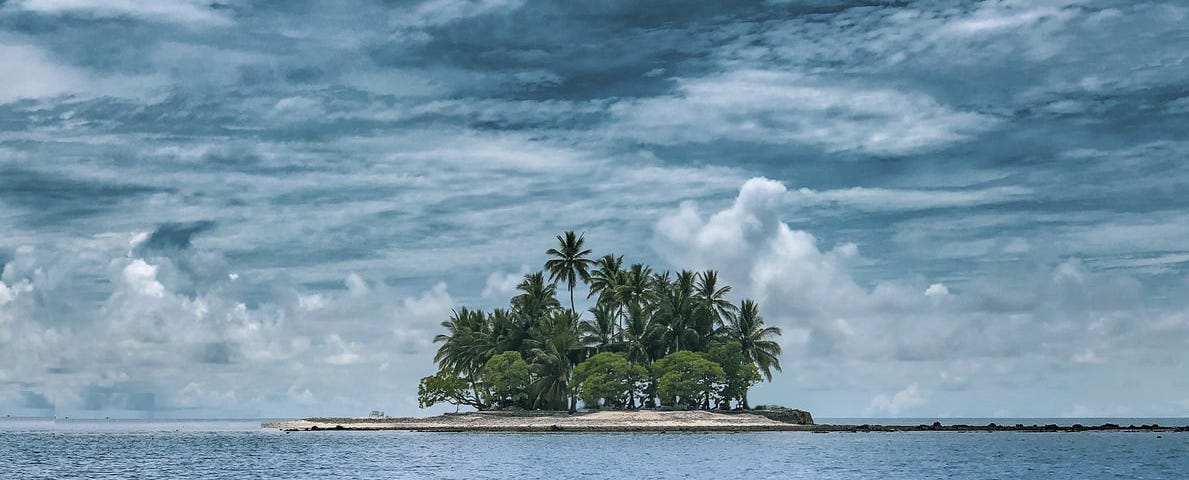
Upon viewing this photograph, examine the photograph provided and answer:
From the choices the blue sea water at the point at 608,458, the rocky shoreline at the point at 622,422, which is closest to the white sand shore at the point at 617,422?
the rocky shoreline at the point at 622,422

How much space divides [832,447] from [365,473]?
44023mm

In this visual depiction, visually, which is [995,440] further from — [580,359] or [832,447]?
[580,359]

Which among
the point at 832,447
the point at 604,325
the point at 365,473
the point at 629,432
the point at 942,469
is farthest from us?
the point at 604,325

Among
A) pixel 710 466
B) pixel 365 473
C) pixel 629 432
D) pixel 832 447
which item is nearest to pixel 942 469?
pixel 710 466

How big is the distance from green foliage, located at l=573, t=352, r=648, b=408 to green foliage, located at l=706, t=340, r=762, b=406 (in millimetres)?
7583

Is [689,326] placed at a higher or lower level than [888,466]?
higher

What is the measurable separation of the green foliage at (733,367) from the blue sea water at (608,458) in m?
5.75

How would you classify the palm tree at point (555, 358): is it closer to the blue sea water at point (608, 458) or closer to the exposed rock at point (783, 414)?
the blue sea water at point (608, 458)

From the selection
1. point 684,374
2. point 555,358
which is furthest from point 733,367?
point 555,358

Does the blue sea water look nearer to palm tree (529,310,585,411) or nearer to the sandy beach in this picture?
the sandy beach

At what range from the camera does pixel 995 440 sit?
118 metres

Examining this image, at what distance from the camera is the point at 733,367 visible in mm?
115438

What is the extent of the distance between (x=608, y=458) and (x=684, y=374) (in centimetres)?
3446

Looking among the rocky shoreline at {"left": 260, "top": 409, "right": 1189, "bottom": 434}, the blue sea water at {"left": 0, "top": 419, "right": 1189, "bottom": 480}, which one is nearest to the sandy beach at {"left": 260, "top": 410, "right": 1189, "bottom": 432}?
the rocky shoreline at {"left": 260, "top": 409, "right": 1189, "bottom": 434}
